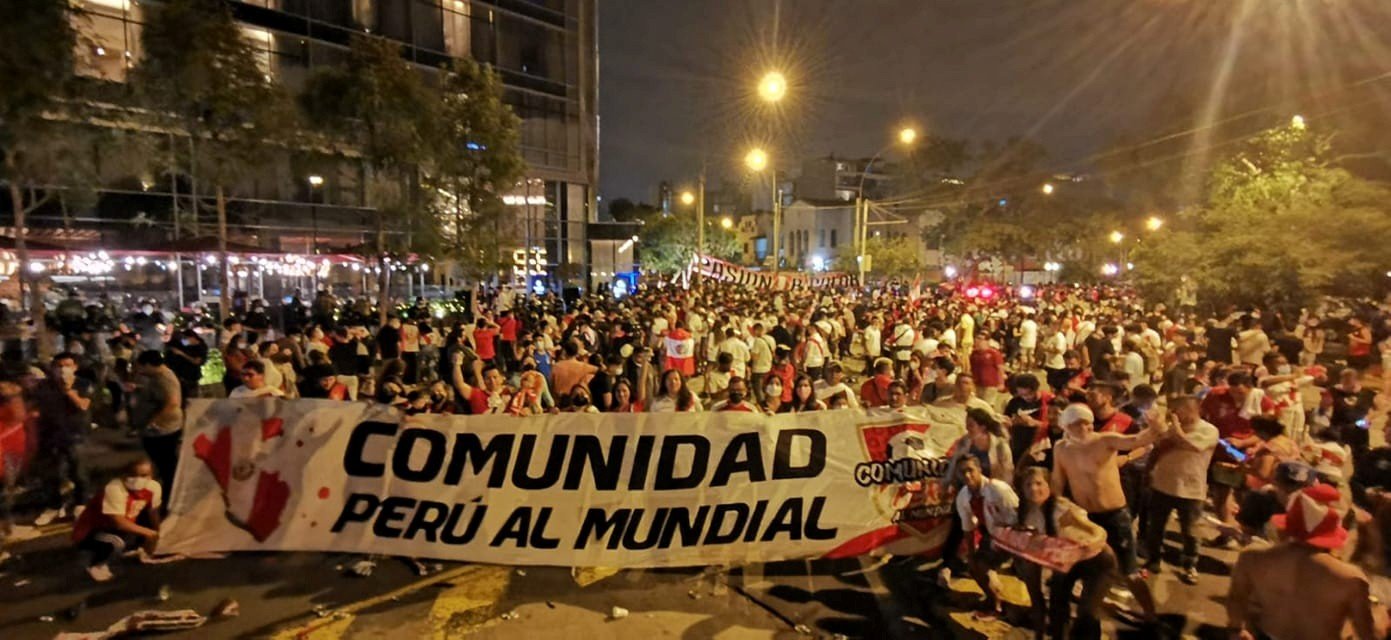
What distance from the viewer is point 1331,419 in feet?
25.2

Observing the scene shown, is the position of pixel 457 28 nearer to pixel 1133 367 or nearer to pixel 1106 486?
pixel 1133 367

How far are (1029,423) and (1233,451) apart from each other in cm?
181

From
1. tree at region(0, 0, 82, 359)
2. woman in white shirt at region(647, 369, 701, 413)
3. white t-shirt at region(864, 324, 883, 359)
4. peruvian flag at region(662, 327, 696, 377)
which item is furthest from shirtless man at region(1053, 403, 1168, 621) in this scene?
tree at region(0, 0, 82, 359)

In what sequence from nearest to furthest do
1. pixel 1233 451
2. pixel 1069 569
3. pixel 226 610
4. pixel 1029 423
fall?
pixel 1069 569 < pixel 226 610 < pixel 1029 423 < pixel 1233 451

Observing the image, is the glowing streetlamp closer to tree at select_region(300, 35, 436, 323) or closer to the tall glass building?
the tall glass building

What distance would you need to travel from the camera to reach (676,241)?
68125 millimetres

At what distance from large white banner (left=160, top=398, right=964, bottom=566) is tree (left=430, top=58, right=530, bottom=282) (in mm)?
12184

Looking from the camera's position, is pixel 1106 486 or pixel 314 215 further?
pixel 314 215

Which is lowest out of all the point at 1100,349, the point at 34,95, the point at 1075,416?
the point at 1100,349

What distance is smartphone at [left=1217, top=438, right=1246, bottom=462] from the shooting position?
6.51 meters

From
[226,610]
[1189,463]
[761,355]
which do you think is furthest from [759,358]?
[226,610]

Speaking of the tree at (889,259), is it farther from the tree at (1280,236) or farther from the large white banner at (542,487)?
the large white banner at (542,487)

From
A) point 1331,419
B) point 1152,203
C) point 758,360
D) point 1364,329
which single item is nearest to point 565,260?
point 758,360

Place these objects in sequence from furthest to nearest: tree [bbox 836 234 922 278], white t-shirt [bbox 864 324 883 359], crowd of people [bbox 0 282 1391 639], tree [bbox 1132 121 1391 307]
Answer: tree [bbox 836 234 922 278]
tree [bbox 1132 121 1391 307]
white t-shirt [bbox 864 324 883 359]
crowd of people [bbox 0 282 1391 639]
